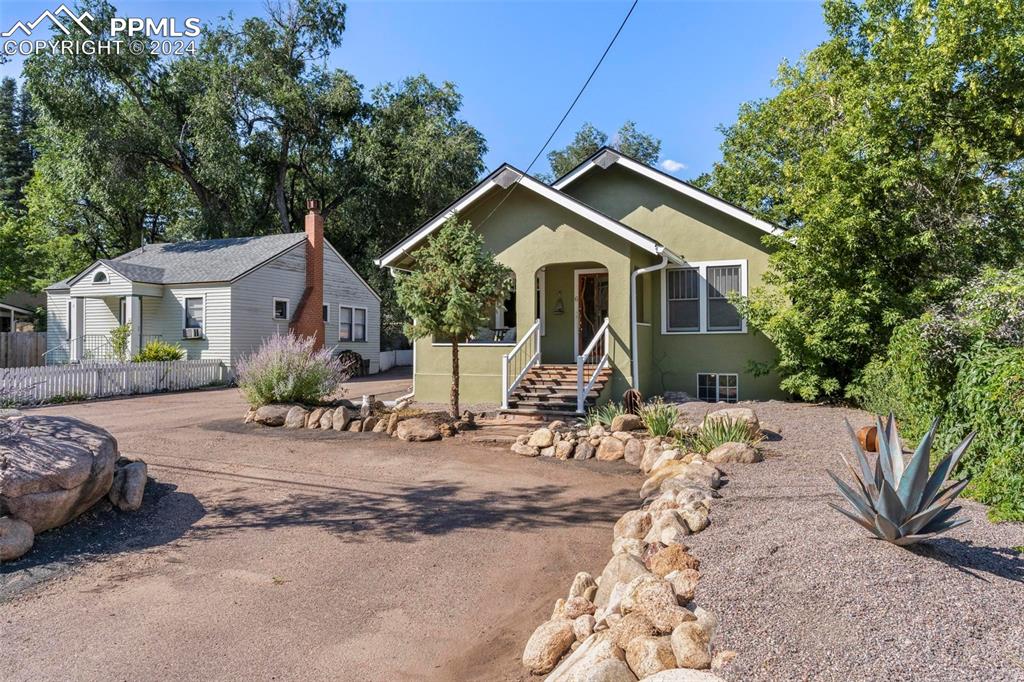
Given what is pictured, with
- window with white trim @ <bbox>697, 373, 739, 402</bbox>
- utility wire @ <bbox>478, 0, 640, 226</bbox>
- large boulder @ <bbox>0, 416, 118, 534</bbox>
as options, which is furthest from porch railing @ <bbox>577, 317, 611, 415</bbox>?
large boulder @ <bbox>0, 416, 118, 534</bbox>

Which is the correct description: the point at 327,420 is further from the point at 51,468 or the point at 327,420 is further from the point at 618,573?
the point at 618,573

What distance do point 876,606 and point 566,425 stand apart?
7.85 m

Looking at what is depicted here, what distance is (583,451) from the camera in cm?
945

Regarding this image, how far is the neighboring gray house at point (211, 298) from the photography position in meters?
23.1

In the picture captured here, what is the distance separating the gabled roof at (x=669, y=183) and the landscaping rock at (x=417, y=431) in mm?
7369

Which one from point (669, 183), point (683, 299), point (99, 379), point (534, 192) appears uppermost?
point (669, 183)

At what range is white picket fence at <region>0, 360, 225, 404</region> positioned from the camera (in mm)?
14883

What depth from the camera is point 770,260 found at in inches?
533

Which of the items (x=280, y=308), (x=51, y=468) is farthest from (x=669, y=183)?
(x=280, y=308)

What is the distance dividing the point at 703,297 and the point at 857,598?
11984mm

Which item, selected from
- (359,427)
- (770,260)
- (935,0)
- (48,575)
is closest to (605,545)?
(48,575)

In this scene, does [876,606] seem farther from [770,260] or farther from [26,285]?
[26,285]

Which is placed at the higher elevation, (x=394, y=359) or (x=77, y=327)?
(x=77, y=327)

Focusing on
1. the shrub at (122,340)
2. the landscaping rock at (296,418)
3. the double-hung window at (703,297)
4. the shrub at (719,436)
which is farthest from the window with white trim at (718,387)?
the shrub at (122,340)
